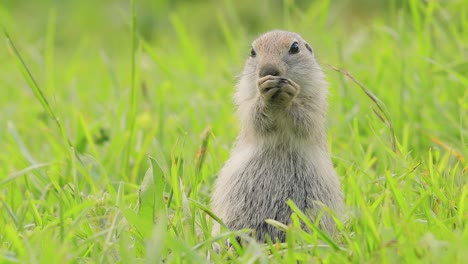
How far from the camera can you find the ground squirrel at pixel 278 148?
3.20 metres

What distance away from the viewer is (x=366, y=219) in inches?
103

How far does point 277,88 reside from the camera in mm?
3312

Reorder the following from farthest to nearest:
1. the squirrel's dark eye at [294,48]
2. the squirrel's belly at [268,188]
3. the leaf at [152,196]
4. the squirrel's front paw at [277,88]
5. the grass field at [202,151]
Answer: the squirrel's dark eye at [294,48]
the squirrel's front paw at [277,88]
the squirrel's belly at [268,188]
the leaf at [152,196]
the grass field at [202,151]

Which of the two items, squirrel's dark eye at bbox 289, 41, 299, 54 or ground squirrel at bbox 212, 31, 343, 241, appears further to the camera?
squirrel's dark eye at bbox 289, 41, 299, 54

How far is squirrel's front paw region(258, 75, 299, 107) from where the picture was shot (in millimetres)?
3305

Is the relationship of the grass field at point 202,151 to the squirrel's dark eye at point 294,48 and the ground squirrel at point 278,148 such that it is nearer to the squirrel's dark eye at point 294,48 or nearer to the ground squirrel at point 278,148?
the ground squirrel at point 278,148

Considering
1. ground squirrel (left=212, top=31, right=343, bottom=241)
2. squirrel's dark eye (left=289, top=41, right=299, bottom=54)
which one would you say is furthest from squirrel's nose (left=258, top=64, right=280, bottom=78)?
squirrel's dark eye (left=289, top=41, right=299, bottom=54)

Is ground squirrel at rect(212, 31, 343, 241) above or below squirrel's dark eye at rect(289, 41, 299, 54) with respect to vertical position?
below

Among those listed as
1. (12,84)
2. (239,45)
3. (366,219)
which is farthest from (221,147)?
(12,84)

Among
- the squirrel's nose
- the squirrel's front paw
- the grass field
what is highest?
the squirrel's nose

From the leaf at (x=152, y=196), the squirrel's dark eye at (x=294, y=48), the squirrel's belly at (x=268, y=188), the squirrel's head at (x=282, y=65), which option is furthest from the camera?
Answer: the squirrel's dark eye at (x=294, y=48)

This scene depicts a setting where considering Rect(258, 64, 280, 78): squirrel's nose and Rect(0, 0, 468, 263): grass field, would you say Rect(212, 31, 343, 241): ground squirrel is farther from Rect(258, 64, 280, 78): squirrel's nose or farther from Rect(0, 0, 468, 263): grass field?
Rect(0, 0, 468, 263): grass field

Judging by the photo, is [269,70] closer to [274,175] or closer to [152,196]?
[274,175]

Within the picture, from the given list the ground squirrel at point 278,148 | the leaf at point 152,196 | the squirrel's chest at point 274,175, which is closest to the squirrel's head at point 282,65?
the ground squirrel at point 278,148
